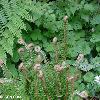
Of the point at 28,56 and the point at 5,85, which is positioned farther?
the point at 28,56

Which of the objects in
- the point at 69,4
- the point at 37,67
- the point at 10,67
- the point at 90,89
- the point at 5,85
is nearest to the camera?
the point at 37,67

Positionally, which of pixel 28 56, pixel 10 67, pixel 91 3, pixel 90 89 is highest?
pixel 91 3

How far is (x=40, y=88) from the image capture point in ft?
10.1

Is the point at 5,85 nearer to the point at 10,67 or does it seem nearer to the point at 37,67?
the point at 37,67

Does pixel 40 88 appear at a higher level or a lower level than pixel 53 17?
lower

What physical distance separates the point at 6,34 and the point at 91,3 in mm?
1580

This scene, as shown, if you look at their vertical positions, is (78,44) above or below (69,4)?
below

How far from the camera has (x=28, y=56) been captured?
11.3ft

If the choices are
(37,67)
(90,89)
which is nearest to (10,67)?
(90,89)

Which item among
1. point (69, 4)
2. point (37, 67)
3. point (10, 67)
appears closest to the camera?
point (37, 67)

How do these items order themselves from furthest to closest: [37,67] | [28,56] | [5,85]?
[28,56] < [5,85] < [37,67]

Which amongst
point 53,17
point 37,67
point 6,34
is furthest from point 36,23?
point 37,67

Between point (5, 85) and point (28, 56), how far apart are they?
1.61 feet

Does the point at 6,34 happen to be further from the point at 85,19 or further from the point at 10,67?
the point at 85,19
